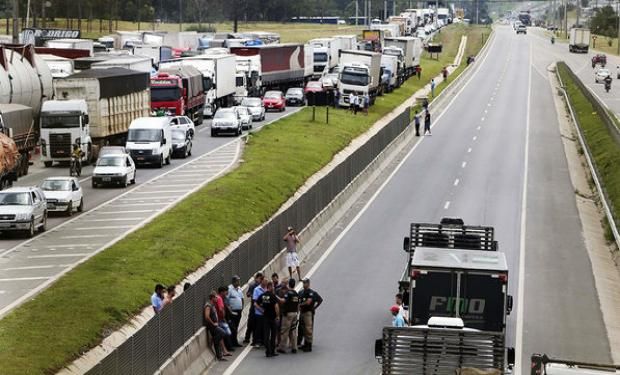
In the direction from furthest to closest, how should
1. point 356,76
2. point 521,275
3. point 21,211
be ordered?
point 356,76 < point 21,211 < point 521,275

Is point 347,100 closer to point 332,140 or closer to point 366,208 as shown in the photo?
point 332,140

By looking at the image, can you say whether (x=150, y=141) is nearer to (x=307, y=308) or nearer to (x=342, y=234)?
(x=342, y=234)

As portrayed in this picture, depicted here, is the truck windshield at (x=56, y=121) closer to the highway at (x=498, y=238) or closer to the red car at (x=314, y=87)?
the highway at (x=498, y=238)

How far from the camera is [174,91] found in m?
74.0

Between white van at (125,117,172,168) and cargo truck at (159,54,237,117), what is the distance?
19832 mm

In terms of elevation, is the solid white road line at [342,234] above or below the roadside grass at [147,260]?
below

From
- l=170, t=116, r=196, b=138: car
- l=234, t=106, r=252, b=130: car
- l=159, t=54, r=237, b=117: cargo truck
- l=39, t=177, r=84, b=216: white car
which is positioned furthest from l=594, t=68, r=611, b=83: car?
l=39, t=177, r=84, b=216: white car

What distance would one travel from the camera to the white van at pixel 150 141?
58.2 m

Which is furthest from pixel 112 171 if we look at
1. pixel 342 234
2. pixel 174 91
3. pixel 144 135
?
pixel 174 91

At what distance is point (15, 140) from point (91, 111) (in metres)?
6.34

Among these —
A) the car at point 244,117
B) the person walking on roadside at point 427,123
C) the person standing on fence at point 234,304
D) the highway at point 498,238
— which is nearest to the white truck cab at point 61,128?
the highway at point 498,238

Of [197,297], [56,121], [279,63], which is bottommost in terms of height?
[279,63]

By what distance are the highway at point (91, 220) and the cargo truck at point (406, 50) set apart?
58959 mm

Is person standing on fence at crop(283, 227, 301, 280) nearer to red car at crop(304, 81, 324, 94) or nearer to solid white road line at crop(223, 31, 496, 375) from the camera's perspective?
solid white road line at crop(223, 31, 496, 375)
